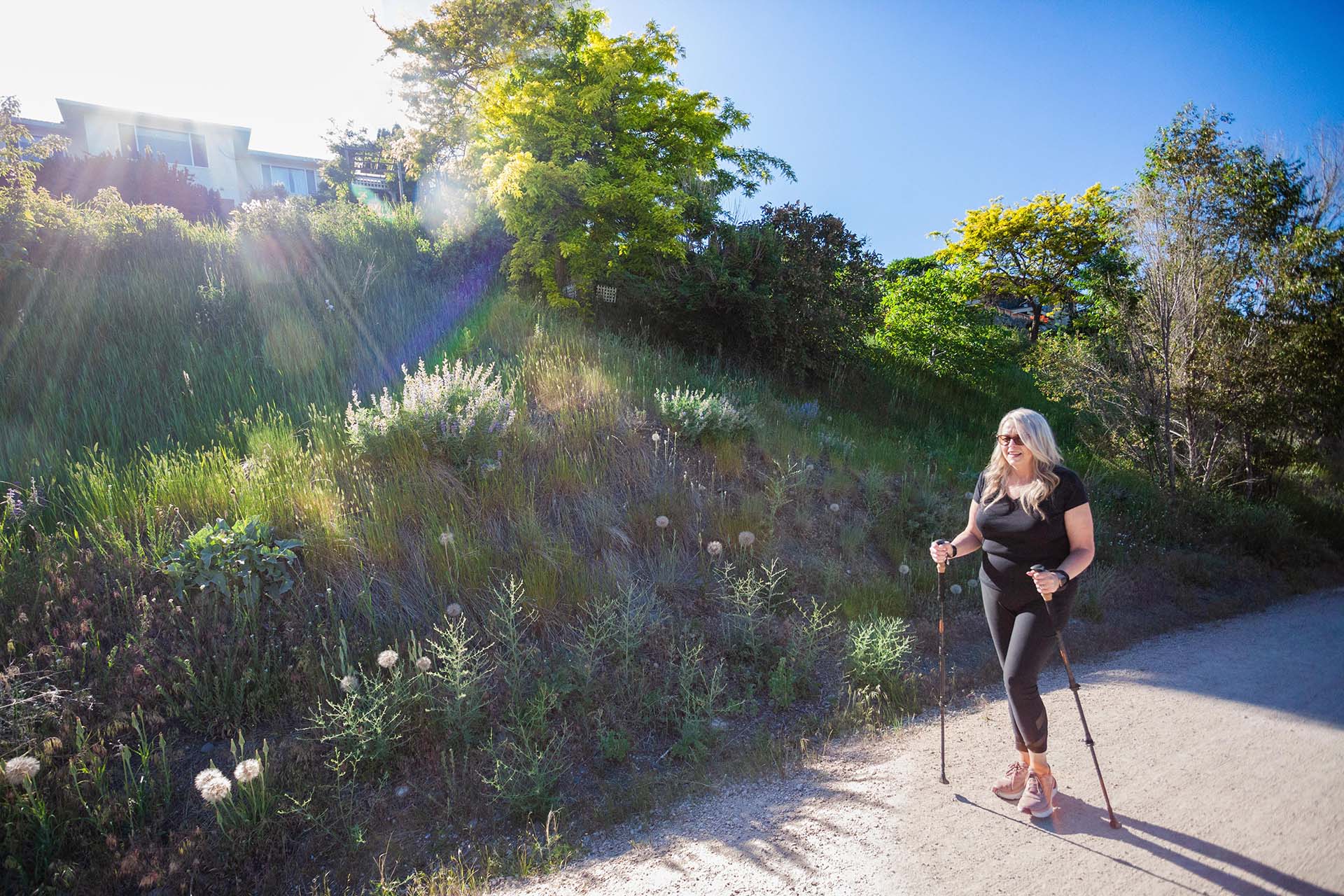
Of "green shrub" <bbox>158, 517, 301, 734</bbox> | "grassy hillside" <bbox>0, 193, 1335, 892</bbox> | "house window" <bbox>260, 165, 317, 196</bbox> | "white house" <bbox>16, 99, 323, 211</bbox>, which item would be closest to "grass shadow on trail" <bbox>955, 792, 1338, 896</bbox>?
"grassy hillside" <bbox>0, 193, 1335, 892</bbox>

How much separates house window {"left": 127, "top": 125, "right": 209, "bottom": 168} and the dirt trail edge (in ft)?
120

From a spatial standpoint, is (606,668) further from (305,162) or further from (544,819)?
(305,162)

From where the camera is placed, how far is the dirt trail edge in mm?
3045

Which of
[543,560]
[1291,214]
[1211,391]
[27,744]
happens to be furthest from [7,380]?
[1291,214]

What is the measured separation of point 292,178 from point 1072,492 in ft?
137

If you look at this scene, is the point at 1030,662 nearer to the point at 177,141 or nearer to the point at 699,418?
the point at 699,418

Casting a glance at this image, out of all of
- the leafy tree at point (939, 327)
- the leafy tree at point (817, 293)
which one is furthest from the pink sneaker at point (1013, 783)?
the leafy tree at point (939, 327)

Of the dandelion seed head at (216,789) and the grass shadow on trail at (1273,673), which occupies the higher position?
the grass shadow on trail at (1273,673)

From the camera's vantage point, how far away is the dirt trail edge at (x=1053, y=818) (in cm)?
304

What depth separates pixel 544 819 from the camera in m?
3.79

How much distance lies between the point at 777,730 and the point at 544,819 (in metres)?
1.70

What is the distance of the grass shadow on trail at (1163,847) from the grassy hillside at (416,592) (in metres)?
1.40

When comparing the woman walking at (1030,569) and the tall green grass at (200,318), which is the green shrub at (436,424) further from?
the woman walking at (1030,569)

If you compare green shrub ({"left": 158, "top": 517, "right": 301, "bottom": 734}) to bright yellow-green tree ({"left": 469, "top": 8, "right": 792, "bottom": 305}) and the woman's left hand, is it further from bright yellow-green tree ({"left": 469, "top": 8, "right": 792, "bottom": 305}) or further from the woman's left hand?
bright yellow-green tree ({"left": 469, "top": 8, "right": 792, "bottom": 305})
